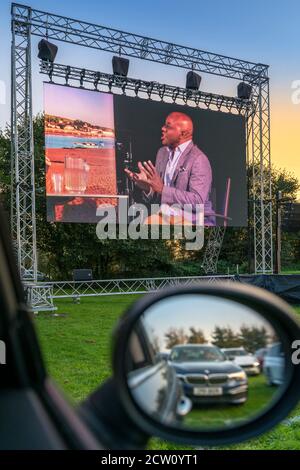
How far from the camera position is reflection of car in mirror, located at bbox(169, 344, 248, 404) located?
2.45 ft

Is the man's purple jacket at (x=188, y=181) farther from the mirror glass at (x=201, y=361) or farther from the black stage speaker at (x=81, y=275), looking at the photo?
the mirror glass at (x=201, y=361)

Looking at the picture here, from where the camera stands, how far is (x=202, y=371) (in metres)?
0.75

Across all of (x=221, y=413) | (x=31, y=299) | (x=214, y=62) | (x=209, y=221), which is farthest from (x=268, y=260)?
(x=221, y=413)

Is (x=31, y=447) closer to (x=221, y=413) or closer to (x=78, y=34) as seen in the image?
(x=221, y=413)

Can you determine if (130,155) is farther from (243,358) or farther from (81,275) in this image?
(243,358)

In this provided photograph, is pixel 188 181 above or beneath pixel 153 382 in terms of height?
above

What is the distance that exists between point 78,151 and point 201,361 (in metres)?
10.9

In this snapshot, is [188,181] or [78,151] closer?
[78,151]

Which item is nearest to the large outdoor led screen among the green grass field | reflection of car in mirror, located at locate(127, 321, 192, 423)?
the green grass field

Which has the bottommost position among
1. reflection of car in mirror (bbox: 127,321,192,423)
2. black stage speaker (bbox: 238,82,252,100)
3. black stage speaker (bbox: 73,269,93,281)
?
black stage speaker (bbox: 73,269,93,281)

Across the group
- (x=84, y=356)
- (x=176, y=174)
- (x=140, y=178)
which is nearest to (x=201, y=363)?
(x=84, y=356)

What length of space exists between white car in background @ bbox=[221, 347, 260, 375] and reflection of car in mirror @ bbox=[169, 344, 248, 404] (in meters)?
0.01

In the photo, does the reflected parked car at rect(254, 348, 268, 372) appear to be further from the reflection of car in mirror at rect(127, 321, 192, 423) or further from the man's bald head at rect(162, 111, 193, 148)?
the man's bald head at rect(162, 111, 193, 148)
